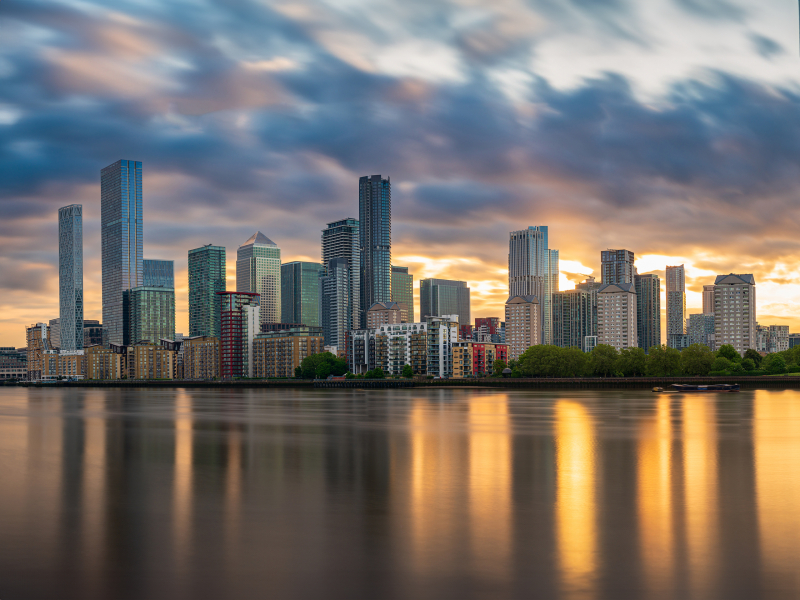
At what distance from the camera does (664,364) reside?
527 feet

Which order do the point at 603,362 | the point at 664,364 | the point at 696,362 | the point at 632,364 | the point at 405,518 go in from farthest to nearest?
the point at 603,362 → the point at 632,364 → the point at 664,364 → the point at 696,362 → the point at 405,518

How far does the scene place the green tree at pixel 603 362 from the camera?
555ft

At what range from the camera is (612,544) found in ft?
61.4

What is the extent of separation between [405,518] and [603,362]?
15489 centimetres

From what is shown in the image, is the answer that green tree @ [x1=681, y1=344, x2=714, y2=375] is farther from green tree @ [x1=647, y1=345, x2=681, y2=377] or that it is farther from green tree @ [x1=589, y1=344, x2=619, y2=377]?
green tree @ [x1=589, y1=344, x2=619, y2=377]

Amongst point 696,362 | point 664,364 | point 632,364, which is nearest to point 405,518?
point 664,364

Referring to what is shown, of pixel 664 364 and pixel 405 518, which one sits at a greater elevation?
pixel 405 518

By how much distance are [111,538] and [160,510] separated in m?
3.64

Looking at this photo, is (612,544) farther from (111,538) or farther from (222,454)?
(222,454)

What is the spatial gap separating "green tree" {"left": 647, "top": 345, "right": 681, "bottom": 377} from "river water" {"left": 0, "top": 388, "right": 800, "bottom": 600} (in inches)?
4736

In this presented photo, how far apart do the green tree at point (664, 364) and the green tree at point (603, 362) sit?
27.2 ft

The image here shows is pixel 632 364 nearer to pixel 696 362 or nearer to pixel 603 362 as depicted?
pixel 603 362

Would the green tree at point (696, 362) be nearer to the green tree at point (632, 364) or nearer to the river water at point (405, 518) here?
the green tree at point (632, 364)

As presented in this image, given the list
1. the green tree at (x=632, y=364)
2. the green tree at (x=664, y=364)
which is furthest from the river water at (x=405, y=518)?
the green tree at (x=632, y=364)
